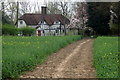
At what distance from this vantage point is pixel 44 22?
58156mm

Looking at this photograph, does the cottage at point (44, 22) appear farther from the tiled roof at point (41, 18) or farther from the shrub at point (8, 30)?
the shrub at point (8, 30)

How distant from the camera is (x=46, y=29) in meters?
59.1

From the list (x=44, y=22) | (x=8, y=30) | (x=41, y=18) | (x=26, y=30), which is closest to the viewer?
(x=8, y=30)

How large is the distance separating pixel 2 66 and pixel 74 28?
4762 centimetres

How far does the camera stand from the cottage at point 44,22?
56406 millimetres

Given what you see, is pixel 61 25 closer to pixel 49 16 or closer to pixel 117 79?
pixel 49 16

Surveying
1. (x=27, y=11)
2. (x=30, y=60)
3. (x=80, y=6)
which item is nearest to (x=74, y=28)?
(x=80, y=6)

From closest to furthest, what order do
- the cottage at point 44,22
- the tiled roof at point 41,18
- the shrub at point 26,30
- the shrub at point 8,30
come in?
the shrub at point 8,30 < the shrub at point 26,30 < the tiled roof at point 41,18 < the cottage at point 44,22

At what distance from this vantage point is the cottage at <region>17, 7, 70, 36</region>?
5641cm

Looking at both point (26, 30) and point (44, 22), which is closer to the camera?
point (26, 30)

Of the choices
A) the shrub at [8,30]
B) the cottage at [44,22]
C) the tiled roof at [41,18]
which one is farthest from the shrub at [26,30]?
the tiled roof at [41,18]

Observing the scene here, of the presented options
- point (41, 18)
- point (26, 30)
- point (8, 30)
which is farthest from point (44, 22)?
point (8, 30)

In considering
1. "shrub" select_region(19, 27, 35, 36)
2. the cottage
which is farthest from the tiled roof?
"shrub" select_region(19, 27, 35, 36)

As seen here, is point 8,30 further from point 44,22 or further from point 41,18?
point 44,22
